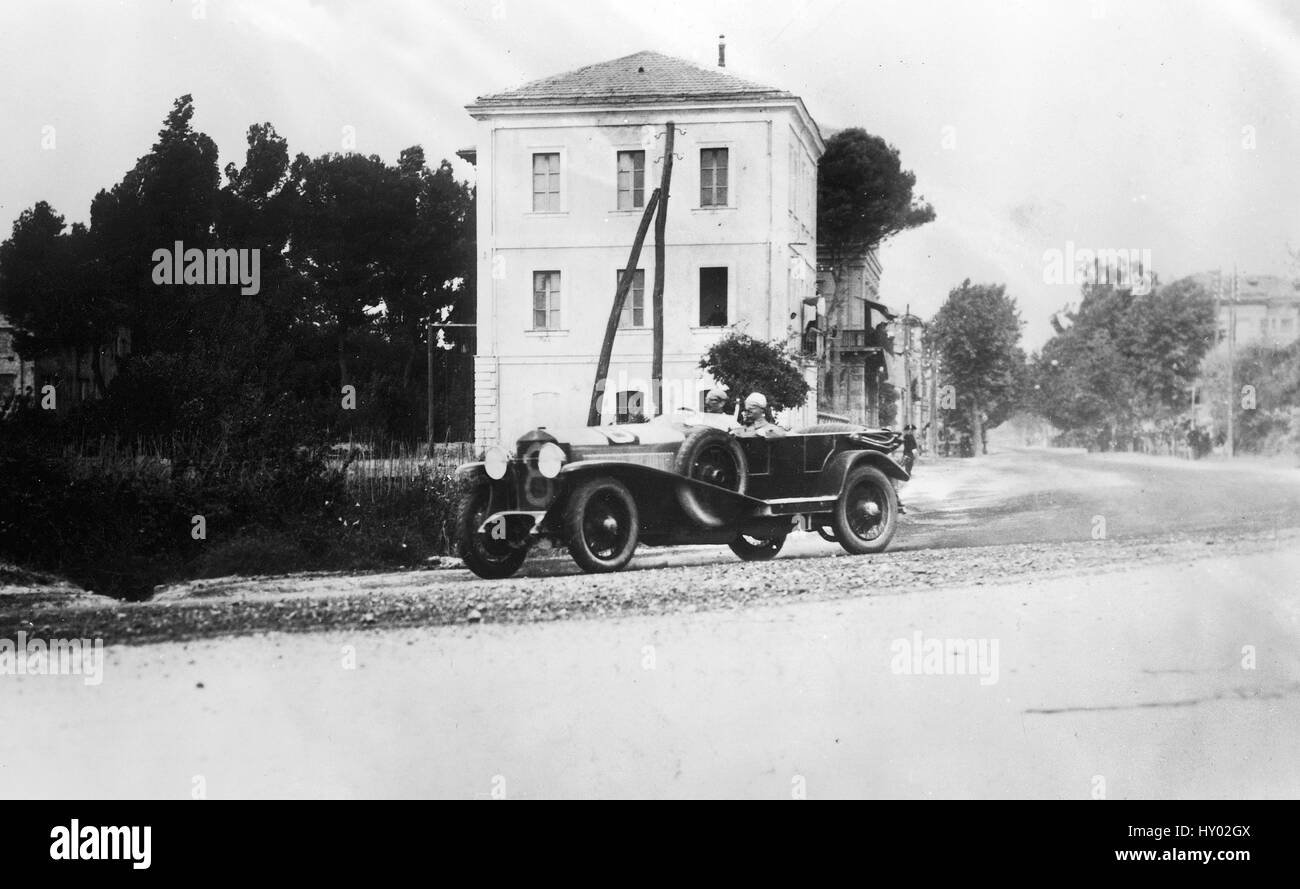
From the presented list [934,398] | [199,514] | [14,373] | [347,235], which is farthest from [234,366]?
[934,398]

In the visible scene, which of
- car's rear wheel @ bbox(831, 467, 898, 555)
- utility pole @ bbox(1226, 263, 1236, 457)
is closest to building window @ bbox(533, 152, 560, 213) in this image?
car's rear wheel @ bbox(831, 467, 898, 555)

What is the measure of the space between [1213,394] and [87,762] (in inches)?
210

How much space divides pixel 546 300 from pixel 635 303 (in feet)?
1.28

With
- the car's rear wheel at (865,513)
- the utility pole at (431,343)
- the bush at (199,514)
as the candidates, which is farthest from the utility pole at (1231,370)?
the bush at (199,514)

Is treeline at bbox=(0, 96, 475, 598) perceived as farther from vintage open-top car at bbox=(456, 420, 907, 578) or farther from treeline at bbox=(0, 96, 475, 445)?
vintage open-top car at bbox=(456, 420, 907, 578)

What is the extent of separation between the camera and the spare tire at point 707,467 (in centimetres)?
A: 502

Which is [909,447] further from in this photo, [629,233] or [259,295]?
[259,295]

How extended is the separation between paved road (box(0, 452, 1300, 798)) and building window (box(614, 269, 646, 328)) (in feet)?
3.45

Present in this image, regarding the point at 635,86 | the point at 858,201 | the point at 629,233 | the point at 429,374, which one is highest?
the point at 635,86

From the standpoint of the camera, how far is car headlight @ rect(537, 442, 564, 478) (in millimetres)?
4875

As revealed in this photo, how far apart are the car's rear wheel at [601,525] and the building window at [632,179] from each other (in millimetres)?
1207

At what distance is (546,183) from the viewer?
5.09m

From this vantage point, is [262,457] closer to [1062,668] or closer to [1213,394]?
[1062,668]
